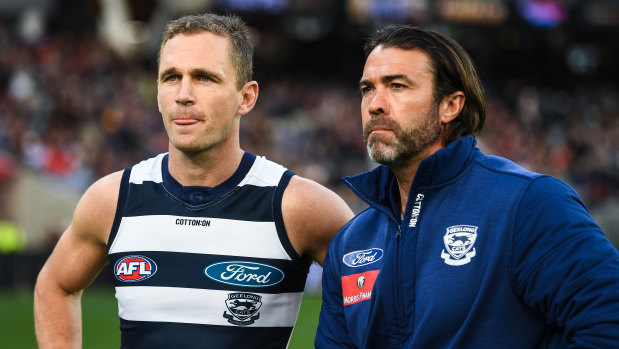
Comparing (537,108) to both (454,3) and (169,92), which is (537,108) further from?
(169,92)

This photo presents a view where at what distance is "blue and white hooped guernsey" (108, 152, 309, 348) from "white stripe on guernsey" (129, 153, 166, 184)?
2.4 inches

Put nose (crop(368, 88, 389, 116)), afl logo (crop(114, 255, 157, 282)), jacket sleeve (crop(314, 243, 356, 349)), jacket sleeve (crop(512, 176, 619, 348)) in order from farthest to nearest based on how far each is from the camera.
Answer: afl logo (crop(114, 255, 157, 282))
jacket sleeve (crop(314, 243, 356, 349))
nose (crop(368, 88, 389, 116))
jacket sleeve (crop(512, 176, 619, 348))

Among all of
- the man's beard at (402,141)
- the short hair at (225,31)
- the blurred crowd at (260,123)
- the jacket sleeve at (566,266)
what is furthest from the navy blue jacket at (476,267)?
the blurred crowd at (260,123)

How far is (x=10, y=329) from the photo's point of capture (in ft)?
37.6

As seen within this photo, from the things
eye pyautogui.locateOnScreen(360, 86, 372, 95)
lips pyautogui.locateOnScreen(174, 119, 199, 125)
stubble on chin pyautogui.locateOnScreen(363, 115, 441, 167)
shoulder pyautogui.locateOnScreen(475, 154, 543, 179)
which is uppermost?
eye pyautogui.locateOnScreen(360, 86, 372, 95)

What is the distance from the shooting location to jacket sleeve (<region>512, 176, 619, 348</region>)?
2.53 metres

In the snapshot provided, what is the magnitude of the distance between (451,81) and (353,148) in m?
19.3

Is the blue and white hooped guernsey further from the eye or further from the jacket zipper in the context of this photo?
the jacket zipper

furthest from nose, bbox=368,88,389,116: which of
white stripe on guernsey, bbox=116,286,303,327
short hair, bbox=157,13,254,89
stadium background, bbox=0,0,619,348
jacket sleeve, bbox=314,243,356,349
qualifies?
stadium background, bbox=0,0,619,348

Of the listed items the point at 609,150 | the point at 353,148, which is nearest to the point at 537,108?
the point at 609,150

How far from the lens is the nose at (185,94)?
365cm

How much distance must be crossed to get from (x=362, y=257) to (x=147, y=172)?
49.2 inches

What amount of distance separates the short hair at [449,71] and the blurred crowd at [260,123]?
14.3 meters

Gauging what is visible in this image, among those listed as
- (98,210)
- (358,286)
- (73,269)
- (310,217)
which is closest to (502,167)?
(358,286)
